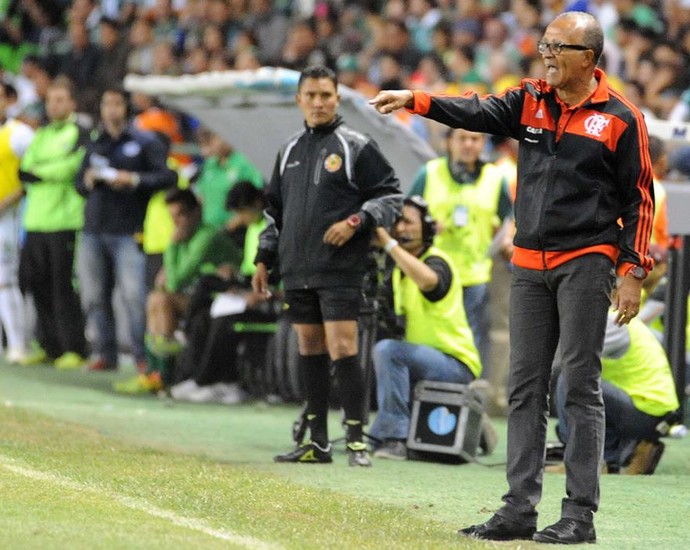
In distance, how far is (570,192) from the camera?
646 cm

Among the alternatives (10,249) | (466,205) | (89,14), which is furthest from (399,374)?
(89,14)

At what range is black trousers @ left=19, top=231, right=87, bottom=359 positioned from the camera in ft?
49.6

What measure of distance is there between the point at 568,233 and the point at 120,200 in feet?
27.4

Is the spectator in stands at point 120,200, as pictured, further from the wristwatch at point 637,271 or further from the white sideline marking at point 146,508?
the wristwatch at point 637,271

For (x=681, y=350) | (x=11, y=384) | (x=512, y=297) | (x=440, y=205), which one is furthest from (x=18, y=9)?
(x=512, y=297)

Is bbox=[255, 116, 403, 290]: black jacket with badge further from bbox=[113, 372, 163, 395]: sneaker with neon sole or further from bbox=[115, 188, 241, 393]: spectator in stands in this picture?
bbox=[113, 372, 163, 395]: sneaker with neon sole

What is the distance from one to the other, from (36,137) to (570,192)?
9327mm

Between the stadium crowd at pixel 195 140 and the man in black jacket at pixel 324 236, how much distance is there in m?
2.23

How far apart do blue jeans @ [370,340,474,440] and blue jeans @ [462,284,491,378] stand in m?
→ 1.63

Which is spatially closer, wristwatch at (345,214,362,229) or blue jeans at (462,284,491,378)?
wristwatch at (345,214,362,229)

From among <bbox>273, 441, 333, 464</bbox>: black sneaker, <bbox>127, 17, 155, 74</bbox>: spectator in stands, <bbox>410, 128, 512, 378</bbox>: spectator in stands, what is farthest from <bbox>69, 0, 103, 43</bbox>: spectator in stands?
<bbox>273, 441, 333, 464</bbox>: black sneaker

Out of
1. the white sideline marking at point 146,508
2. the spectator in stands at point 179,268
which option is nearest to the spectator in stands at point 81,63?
the spectator in stands at point 179,268

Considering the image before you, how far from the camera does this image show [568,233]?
6.50m

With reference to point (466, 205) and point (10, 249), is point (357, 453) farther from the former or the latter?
point (10, 249)
